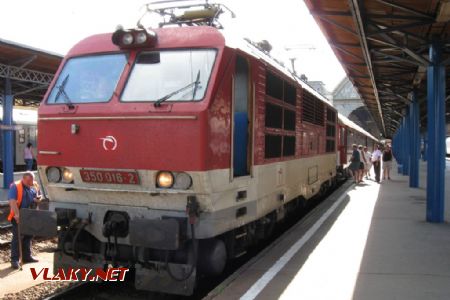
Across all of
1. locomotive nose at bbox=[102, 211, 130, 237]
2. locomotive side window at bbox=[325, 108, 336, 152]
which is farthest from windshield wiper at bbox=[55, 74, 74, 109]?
locomotive side window at bbox=[325, 108, 336, 152]

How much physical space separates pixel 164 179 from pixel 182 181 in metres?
0.21

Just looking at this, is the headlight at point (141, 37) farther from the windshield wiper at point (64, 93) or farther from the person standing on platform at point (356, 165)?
the person standing on platform at point (356, 165)

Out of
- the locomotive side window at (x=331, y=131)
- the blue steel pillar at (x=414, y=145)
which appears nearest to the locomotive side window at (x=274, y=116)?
the locomotive side window at (x=331, y=131)

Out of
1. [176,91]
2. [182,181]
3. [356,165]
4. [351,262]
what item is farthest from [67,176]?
[356,165]

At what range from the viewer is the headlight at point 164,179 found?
482cm

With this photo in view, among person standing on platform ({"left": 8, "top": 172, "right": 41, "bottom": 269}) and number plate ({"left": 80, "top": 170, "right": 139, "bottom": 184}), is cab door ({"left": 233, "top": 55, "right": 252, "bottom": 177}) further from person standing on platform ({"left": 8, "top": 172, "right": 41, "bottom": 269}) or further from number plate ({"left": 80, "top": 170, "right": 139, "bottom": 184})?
person standing on platform ({"left": 8, "top": 172, "right": 41, "bottom": 269})

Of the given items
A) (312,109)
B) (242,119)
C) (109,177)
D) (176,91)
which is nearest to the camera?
(176,91)

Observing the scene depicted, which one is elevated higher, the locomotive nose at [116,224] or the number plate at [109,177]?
the number plate at [109,177]

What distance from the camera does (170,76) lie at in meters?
5.09

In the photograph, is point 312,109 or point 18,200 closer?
point 18,200

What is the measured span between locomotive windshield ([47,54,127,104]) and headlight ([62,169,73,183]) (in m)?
0.76

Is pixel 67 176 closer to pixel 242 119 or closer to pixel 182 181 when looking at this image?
pixel 182 181

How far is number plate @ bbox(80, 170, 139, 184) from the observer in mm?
4938

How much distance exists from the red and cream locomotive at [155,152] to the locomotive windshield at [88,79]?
0.05ft
